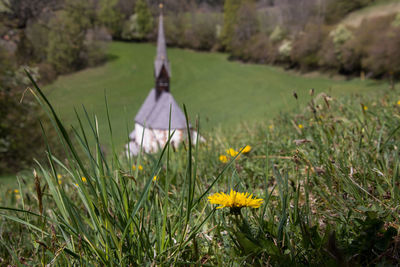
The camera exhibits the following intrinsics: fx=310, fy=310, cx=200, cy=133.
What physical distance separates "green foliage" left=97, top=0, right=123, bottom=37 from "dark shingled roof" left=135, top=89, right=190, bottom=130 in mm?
23399

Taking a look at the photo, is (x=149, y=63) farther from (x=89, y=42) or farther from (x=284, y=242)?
(x=284, y=242)

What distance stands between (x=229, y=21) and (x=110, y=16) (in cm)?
1673

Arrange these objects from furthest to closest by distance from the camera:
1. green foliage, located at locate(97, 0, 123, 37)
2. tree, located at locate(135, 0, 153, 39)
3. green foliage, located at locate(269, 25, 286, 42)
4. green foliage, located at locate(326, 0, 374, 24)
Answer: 1. green foliage, located at locate(326, 0, 374, 24)
2. green foliage, located at locate(269, 25, 286, 42)
3. tree, located at locate(135, 0, 153, 39)
4. green foliage, located at locate(97, 0, 123, 37)

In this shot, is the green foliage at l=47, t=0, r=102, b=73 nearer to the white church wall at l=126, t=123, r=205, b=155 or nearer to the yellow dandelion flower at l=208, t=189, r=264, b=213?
the white church wall at l=126, t=123, r=205, b=155

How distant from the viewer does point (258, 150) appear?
2264 mm

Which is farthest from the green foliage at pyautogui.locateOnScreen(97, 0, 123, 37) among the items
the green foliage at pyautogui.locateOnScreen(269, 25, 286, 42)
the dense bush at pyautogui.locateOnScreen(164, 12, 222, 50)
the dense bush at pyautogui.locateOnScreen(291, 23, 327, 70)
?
the dense bush at pyautogui.locateOnScreen(291, 23, 327, 70)

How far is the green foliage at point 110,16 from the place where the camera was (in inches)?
1362

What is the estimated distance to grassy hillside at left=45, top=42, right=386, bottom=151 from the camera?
25.5 m

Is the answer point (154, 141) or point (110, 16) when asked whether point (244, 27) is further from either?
point (154, 141)

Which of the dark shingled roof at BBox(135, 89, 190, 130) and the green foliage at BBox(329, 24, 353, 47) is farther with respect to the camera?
the green foliage at BBox(329, 24, 353, 47)

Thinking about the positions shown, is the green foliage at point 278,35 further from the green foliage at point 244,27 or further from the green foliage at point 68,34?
the green foliage at point 68,34

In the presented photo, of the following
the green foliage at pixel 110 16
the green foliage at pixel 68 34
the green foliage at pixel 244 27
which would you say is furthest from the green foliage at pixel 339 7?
the green foliage at pixel 68 34

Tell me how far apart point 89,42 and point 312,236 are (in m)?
34.5

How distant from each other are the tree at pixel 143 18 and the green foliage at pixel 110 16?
2.23 m
